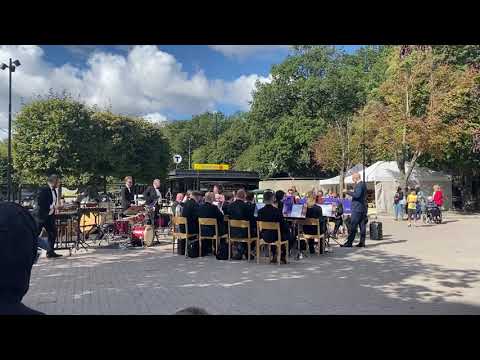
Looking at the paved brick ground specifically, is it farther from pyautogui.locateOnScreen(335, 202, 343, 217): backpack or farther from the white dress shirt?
pyautogui.locateOnScreen(335, 202, 343, 217): backpack

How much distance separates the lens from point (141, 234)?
39.5 ft

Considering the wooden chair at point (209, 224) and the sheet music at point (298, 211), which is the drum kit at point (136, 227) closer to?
the wooden chair at point (209, 224)

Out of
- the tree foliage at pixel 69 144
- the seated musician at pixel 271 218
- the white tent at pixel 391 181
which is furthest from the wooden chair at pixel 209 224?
the white tent at pixel 391 181

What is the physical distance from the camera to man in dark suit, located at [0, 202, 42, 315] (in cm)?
127

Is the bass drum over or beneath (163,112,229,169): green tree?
beneath

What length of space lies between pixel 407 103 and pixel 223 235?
19.3 meters

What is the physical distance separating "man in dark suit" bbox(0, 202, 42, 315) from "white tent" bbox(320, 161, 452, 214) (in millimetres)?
28668

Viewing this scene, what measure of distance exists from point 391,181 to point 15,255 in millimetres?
29881

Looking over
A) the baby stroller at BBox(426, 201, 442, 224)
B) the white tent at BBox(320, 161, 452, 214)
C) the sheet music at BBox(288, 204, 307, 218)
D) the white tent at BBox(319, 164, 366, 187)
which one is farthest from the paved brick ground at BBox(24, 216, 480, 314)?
the white tent at BBox(319, 164, 366, 187)

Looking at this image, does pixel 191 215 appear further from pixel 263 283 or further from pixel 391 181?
pixel 391 181
